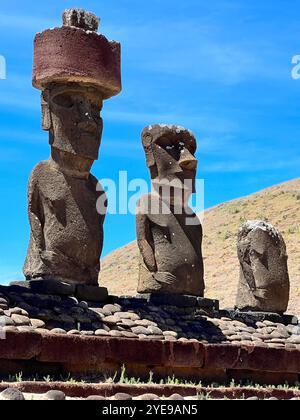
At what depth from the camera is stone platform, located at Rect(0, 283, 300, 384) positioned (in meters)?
9.49

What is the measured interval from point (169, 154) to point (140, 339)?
3838mm

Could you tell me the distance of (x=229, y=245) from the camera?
3919 cm

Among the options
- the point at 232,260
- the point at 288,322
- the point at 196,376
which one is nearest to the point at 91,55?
the point at 196,376

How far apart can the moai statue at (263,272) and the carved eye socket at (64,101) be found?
191 inches

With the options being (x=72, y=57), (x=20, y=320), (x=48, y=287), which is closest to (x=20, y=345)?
Result: (x=20, y=320)

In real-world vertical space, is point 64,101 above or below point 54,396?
above

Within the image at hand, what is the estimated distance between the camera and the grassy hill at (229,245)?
33031mm

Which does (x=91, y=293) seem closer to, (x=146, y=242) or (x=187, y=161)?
(x=146, y=242)

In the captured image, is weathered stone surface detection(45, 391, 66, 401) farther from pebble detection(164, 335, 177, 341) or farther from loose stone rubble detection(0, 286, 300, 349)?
pebble detection(164, 335, 177, 341)

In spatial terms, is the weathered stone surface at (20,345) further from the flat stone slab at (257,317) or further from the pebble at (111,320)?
the flat stone slab at (257,317)

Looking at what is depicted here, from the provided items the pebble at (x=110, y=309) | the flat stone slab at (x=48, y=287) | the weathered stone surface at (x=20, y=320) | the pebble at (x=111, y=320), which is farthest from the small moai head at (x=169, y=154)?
the weathered stone surface at (x=20, y=320)

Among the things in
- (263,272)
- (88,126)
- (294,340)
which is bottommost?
(294,340)
